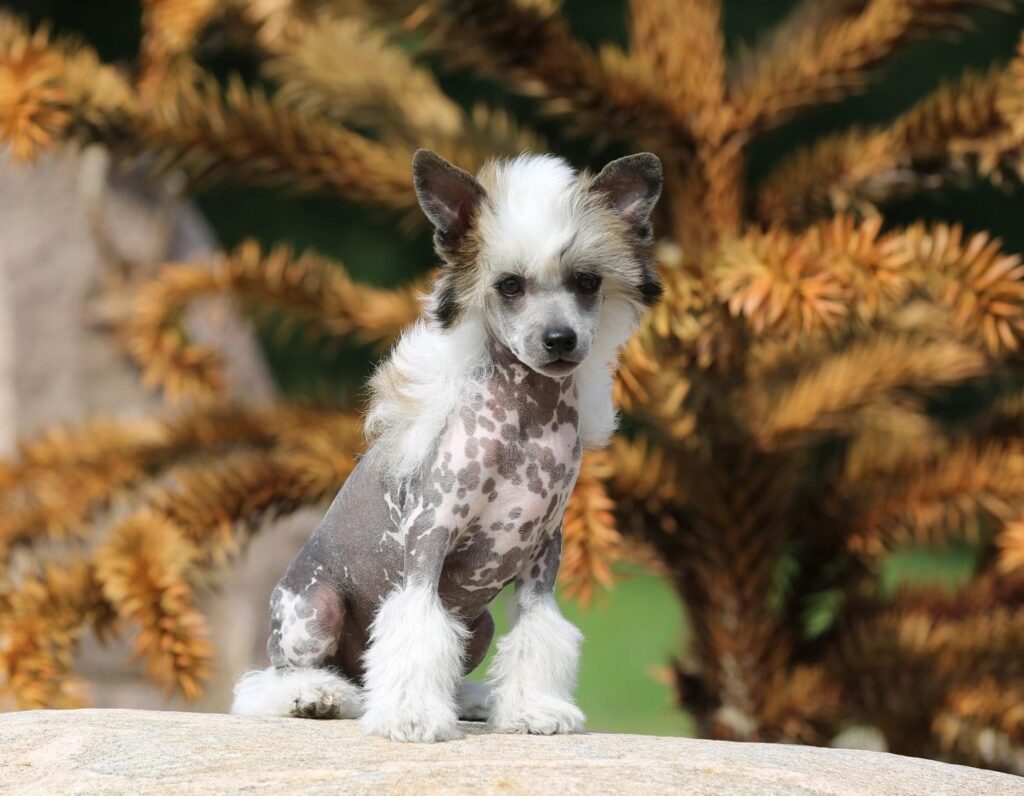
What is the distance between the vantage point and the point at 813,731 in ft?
14.0

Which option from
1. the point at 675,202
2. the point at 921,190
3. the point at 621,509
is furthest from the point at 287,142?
the point at 921,190

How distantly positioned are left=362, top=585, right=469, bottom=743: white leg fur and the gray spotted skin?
0.07 meters

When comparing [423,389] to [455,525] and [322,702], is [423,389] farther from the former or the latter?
[322,702]

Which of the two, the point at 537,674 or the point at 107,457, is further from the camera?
the point at 107,457

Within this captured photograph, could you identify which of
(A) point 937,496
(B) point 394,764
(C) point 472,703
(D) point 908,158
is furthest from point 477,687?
(D) point 908,158

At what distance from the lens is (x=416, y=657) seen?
2646 millimetres

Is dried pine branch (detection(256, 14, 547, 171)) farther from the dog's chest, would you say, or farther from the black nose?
the black nose

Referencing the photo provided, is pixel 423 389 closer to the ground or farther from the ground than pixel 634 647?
farther from the ground

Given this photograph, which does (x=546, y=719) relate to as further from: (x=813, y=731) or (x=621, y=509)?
(x=813, y=731)

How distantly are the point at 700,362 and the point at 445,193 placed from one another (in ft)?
3.57

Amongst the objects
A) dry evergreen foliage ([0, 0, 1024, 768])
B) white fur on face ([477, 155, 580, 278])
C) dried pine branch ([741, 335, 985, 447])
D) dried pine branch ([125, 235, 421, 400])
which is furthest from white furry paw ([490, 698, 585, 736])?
dried pine branch ([125, 235, 421, 400])

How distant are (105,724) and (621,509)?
1728 millimetres

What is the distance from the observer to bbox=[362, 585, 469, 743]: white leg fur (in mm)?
2631

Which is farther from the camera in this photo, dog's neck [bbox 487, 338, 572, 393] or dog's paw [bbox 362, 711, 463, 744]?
dog's neck [bbox 487, 338, 572, 393]
